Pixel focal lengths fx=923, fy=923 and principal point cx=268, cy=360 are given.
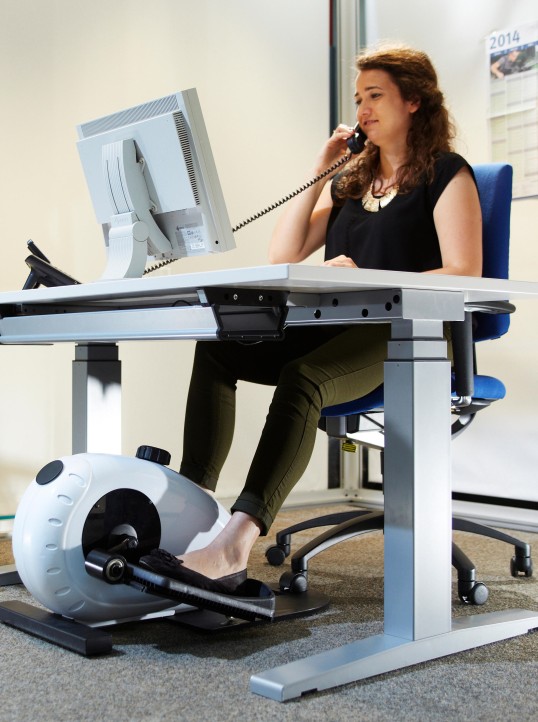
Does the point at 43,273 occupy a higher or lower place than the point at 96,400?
higher

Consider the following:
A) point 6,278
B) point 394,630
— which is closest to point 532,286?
point 394,630

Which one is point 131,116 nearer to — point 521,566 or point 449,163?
point 449,163

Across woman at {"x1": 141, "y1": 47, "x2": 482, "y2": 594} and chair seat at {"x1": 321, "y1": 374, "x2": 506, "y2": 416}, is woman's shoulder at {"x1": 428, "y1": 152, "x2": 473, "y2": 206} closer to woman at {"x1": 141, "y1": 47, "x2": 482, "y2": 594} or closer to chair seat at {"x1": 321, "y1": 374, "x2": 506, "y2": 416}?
woman at {"x1": 141, "y1": 47, "x2": 482, "y2": 594}

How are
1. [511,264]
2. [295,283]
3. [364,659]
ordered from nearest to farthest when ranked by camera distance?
[295,283] < [364,659] < [511,264]

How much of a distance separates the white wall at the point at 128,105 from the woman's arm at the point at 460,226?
1351mm

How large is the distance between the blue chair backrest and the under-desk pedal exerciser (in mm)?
813

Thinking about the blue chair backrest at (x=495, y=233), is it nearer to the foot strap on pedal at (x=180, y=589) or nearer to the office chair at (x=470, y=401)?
the office chair at (x=470, y=401)

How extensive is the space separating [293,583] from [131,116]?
106 cm

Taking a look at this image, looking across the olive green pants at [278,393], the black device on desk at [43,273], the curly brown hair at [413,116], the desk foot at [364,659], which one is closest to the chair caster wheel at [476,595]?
the desk foot at [364,659]

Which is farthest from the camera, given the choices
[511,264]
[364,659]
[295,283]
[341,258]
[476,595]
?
[511,264]

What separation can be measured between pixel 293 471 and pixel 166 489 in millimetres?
256

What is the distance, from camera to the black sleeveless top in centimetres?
221

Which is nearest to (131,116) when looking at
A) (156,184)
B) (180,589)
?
(156,184)

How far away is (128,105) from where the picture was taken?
3.16 meters
